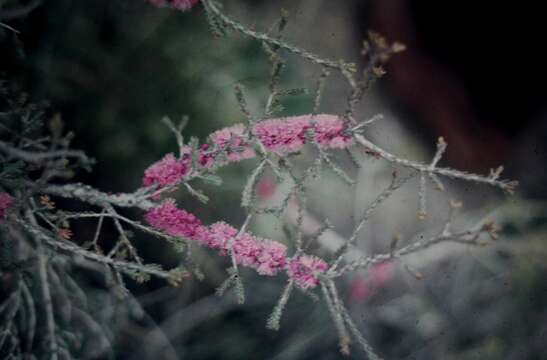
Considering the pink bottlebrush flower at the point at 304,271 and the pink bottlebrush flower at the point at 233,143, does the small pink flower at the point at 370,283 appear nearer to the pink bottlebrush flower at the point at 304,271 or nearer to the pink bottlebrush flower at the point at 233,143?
the pink bottlebrush flower at the point at 304,271

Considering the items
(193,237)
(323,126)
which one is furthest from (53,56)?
(323,126)

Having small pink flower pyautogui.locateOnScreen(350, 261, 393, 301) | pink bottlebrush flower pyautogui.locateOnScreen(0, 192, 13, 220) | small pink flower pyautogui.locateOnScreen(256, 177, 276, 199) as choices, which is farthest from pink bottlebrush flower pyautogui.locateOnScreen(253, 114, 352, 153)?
small pink flower pyautogui.locateOnScreen(350, 261, 393, 301)

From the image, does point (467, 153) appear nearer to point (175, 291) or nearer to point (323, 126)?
point (175, 291)

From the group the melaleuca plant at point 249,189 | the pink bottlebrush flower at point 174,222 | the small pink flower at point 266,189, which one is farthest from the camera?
the small pink flower at point 266,189

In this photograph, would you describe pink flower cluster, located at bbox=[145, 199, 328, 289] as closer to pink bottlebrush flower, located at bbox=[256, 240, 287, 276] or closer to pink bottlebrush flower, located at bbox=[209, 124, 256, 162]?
pink bottlebrush flower, located at bbox=[256, 240, 287, 276]

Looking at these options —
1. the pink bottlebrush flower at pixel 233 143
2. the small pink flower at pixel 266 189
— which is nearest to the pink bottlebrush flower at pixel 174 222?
the pink bottlebrush flower at pixel 233 143

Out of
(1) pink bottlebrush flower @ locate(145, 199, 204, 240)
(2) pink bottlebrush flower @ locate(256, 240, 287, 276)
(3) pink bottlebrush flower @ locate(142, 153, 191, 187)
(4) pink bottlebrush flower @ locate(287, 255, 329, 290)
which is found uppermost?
(3) pink bottlebrush flower @ locate(142, 153, 191, 187)

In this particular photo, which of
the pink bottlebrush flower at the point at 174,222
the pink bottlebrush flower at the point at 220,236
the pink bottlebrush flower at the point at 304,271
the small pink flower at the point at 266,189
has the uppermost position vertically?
the small pink flower at the point at 266,189

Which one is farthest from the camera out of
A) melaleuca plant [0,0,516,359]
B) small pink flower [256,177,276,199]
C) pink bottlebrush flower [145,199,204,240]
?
small pink flower [256,177,276,199]

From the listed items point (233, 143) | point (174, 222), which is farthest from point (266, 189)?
point (233, 143)
